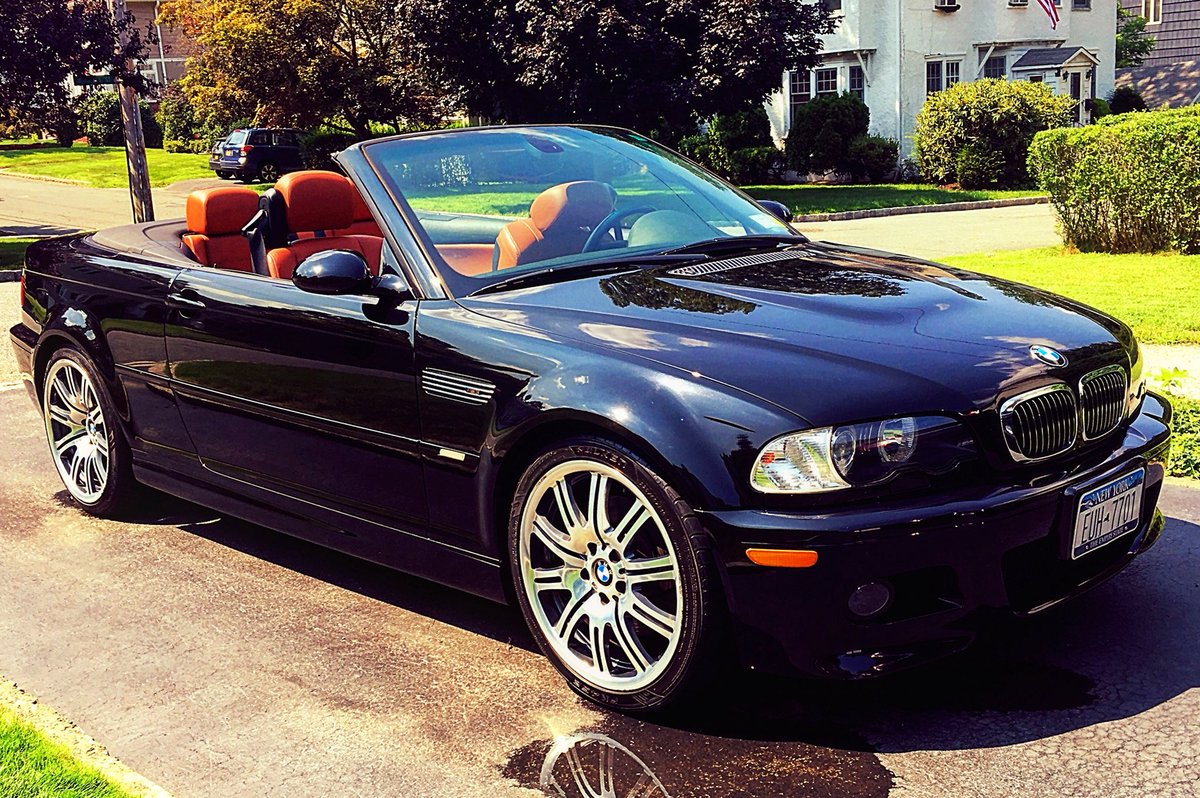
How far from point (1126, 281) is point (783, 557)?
9.70m

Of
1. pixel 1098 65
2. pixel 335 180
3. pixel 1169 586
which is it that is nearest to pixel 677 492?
pixel 1169 586

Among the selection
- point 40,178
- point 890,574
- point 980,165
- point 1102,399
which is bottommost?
point 890,574

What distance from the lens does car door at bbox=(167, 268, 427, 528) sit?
13.2ft

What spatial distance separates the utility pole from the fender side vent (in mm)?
19463

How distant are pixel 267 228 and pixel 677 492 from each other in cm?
280

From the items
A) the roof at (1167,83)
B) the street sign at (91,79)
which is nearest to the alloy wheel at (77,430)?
the street sign at (91,79)

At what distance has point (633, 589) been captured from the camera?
136 inches

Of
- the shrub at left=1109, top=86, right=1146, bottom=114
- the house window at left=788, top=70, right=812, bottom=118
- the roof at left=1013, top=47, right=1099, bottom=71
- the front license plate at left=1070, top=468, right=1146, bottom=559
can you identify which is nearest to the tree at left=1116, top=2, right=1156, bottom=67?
the shrub at left=1109, top=86, right=1146, bottom=114

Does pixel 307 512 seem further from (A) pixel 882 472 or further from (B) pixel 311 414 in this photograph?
(A) pixel 882 472

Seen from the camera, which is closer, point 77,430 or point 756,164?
point 77,430

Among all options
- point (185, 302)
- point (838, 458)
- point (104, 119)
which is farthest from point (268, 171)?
point (838, 458)

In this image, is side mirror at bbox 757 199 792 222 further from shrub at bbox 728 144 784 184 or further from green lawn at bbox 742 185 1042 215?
shrub at bbox 728 144 784 184

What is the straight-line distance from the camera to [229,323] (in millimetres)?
4629

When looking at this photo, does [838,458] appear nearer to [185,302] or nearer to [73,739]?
[73,739]
